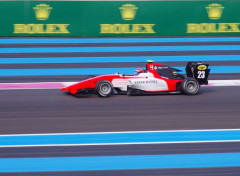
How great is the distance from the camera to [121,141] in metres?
7.01

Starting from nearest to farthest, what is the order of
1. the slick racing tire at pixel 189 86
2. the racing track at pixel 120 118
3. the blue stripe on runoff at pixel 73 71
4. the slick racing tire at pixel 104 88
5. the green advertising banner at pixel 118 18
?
the racing track at pixel 120 118
the slick racing tire at pixel 104 88
the slick racing tire at pixel 189 86
the blue stripe on runoff at pixel 73 71
the green advertising banner at pixel 118 18

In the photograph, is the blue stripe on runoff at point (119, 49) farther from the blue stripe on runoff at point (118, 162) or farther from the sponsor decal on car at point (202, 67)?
the blue stripe on runoff at point (118, 162)

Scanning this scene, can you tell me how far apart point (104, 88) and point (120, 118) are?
198 centimetres

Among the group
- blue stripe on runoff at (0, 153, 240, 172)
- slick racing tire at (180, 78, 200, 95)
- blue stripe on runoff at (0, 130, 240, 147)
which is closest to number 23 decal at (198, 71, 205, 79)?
slick racing tire at (180, 78, 200, 95)

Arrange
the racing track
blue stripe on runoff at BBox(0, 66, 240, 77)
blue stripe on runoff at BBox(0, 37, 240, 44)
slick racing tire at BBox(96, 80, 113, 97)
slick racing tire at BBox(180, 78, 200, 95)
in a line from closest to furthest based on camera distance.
→ the racing track → slick racing tire at BBox(96, 80, 113, 97) → slick racing tire at BBox(180, 78, 200, 95) → blue stripe on runoff at BBox(0, 66, 240, 77) → blue stripe on runoff at BBox(0, 37, 240, 44)

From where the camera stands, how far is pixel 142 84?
1046 cm

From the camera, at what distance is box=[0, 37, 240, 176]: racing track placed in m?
6.44

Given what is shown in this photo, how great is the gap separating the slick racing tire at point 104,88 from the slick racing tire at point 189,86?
64.8 inches

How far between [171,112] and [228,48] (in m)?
8.97

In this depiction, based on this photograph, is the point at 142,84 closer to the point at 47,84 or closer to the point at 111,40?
the point at 47,84

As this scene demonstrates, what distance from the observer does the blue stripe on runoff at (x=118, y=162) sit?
591cm

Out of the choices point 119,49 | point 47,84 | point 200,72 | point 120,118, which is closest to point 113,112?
point 120,118

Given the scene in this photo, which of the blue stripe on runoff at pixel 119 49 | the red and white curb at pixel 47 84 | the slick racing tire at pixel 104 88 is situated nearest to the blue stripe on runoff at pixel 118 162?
the slick racing tire at pixel 104 88

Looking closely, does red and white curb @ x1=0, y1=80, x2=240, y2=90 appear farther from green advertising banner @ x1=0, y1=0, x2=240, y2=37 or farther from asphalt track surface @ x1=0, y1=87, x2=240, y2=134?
green advertising banner @ x1=0, y1=0, x2=240, y2=37
